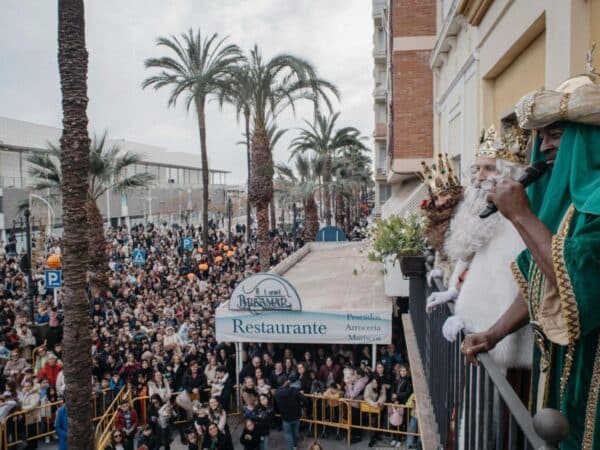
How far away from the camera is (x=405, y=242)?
5.94m

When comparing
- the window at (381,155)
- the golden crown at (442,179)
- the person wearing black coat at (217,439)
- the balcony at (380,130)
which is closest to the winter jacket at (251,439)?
the person wearing black coat at (217,439)

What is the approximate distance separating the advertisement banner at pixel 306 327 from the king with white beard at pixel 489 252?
7463 mm

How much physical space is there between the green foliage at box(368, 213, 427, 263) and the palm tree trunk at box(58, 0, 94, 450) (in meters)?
4.55

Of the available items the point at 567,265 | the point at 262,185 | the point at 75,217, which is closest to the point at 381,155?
the point at 262,185

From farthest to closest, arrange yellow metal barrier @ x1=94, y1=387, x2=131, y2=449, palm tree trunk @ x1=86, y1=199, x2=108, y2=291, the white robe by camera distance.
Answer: palm tree trunk @ x1=86, y1=199, x2=108, y2=291
yellow metal barrier @ x1=94, y1=387, x2=131, y2=449
the white robe

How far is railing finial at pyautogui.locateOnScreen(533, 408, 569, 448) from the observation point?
1.22 metres

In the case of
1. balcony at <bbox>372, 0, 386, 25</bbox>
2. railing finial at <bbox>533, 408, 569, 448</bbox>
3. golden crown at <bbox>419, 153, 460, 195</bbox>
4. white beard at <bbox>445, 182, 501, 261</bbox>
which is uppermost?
balcony at <bbox>372, 0, 386, 25</bbox>

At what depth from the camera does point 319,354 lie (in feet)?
36.7

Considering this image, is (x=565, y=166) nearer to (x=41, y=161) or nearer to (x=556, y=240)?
(x=556, y=240)

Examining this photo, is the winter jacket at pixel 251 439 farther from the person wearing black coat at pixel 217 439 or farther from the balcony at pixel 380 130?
the balcony at pixel 380 130

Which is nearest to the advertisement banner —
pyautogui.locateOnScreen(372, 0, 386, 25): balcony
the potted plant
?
the potted plant

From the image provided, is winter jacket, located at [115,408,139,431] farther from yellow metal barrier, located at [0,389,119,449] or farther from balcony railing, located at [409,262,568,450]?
balcony railing, located at [409,262,568,450]

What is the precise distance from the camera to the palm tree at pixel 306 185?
31.7 metres

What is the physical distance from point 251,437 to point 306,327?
2712 millimetres
